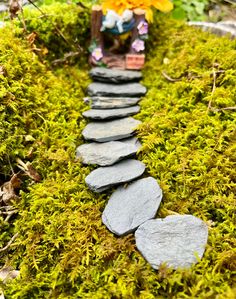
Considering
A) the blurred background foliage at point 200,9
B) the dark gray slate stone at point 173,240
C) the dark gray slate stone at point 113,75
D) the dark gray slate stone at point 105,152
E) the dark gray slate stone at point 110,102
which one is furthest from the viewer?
the blurred background foliage at point 200,9

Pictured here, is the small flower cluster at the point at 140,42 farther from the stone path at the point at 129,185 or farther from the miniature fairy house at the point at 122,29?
the stone path at the point at 129,185

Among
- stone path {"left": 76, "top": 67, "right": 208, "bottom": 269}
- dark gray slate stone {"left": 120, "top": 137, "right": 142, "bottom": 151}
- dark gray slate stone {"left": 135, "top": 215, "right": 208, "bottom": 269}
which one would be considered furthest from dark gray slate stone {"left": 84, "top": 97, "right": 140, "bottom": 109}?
dark gray slate stone {"left": 135, "top": 215, "right": 208, "bottom": 269}

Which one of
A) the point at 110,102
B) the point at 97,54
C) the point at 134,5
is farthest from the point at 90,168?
the point at 134,5

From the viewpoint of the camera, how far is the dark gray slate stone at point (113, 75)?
285 cm

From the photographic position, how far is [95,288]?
175cm

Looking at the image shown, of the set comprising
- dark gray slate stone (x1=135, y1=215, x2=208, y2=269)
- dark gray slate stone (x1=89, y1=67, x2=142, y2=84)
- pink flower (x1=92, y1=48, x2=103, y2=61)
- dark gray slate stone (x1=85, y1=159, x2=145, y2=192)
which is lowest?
dark gray slate stone (x1=135, y1=215, x2=208, y2=269)

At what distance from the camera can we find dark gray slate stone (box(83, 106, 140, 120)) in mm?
2508

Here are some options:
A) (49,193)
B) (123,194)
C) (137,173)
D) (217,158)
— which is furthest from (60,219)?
(217,158)

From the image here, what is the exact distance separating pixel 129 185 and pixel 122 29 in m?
1.42

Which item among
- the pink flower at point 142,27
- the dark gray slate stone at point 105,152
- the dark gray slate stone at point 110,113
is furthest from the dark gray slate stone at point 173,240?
the pink flower at point 142,27

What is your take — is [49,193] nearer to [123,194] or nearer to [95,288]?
[123,194]

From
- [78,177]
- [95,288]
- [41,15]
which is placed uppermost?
[41,15]

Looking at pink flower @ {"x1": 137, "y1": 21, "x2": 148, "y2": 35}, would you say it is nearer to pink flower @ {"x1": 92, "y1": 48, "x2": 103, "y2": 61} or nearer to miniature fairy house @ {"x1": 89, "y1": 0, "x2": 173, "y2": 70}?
miniature fairy house @ {"x1": 89, "y1": 0, "x2": 173, "y2": 70}

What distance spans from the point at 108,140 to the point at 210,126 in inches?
25.7
